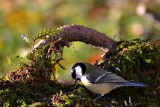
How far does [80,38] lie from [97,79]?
0.23 metres

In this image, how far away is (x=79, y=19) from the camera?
197 inches

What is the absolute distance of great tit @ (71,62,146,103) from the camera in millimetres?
1868

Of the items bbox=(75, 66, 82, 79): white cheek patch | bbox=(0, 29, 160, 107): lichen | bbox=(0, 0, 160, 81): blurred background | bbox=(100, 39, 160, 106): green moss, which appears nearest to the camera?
bbox=(0, 29, 160, 107): lichen

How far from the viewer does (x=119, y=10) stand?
5.02 metres

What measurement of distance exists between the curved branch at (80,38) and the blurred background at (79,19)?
1.98 metres

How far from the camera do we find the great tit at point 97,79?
1868mm

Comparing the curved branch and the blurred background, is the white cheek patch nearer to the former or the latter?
the curved branch

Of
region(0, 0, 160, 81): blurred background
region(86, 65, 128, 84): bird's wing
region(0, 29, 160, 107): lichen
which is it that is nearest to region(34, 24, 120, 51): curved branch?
region(0, 29, 160, 107): lichen

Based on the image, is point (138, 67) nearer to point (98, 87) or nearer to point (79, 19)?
point (98, 87)

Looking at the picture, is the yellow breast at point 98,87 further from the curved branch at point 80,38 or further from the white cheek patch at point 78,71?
the curved branch at point 80,38

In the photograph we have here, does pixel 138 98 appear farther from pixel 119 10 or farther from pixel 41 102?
pixel 119 10

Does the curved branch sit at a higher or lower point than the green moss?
higher

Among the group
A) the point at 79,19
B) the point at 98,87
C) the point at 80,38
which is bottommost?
the point at 98,87

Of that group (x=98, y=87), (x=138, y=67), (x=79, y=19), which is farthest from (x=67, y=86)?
(x=79, y=19)
